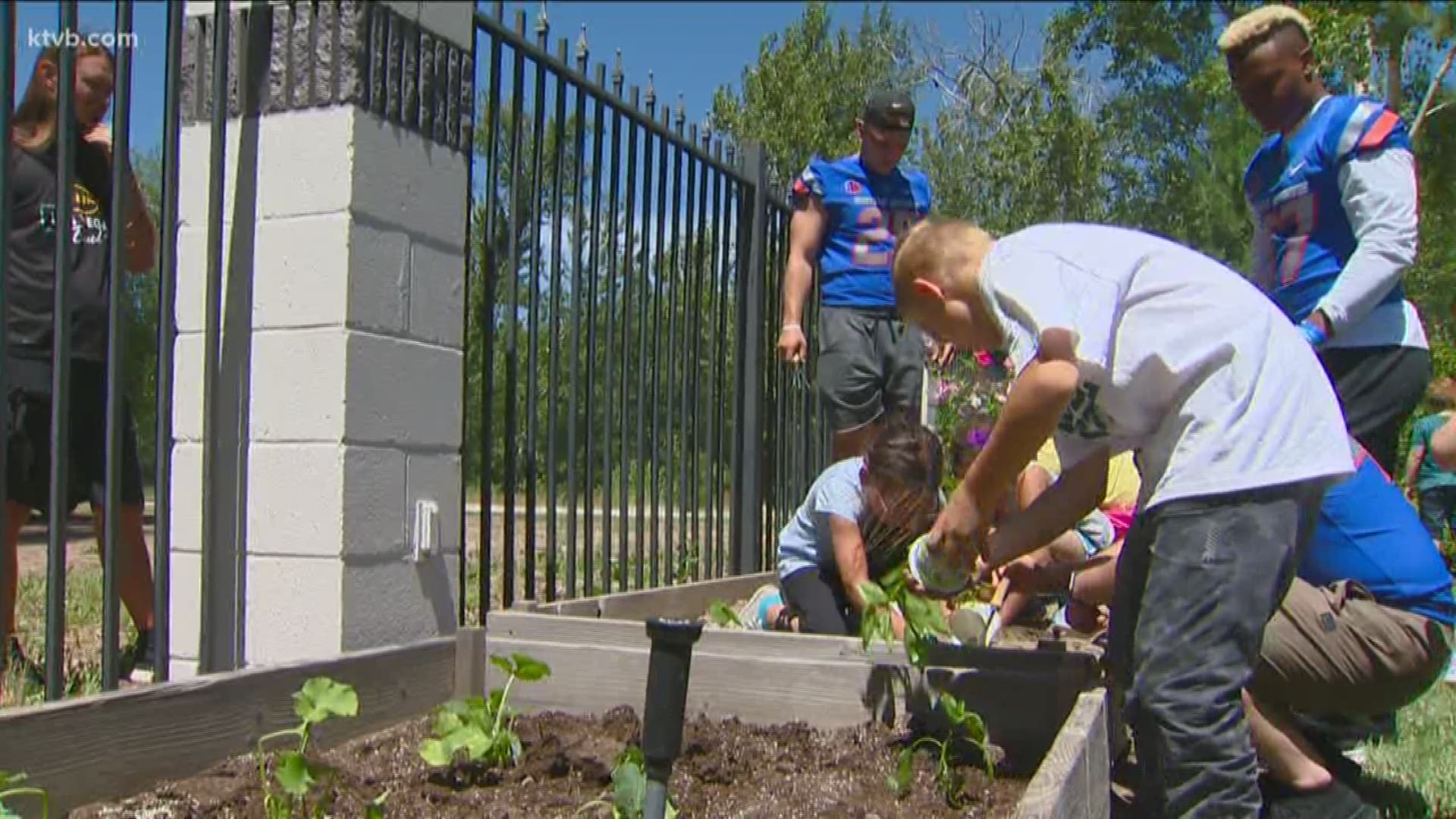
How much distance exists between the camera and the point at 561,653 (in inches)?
106

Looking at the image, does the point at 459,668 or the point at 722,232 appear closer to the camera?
the point at 459,668

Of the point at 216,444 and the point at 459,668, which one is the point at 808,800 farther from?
the point at 216,444

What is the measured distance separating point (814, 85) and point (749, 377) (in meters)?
8.16

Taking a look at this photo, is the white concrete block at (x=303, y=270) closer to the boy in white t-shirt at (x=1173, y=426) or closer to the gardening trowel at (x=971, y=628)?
the boy in white t-shirt at (x=1173, y=426)

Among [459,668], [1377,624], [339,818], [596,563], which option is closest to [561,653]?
[459,668]

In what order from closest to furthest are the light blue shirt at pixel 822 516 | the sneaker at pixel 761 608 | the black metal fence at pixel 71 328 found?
1. the black metal fence at pixel 71 328
2. the light blue shirt at pixel 822 516
3. the sneaker at pixel 761 608

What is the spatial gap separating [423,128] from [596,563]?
3.63 m

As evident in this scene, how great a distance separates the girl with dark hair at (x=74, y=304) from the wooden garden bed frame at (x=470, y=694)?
2.08 feet

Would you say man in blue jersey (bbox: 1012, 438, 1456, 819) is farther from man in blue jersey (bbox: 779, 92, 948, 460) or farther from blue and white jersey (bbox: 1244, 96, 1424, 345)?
man in blue jersey (bbox: 779, 92, 948, 460)

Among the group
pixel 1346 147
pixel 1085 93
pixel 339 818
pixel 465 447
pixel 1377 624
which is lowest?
pixel 339 818

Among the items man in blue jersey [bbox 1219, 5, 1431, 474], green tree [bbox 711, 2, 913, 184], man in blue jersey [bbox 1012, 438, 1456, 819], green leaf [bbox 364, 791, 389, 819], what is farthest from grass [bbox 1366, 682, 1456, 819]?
green tree [bbox 711, 2, 913, 184]

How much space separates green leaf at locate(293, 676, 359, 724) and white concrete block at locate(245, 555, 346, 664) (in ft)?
1.75

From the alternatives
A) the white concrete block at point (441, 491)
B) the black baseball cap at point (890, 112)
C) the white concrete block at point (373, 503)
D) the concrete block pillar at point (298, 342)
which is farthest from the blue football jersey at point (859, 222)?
the white concrete block at point (373, 503)

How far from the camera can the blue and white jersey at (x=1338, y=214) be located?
2744 millimetres
